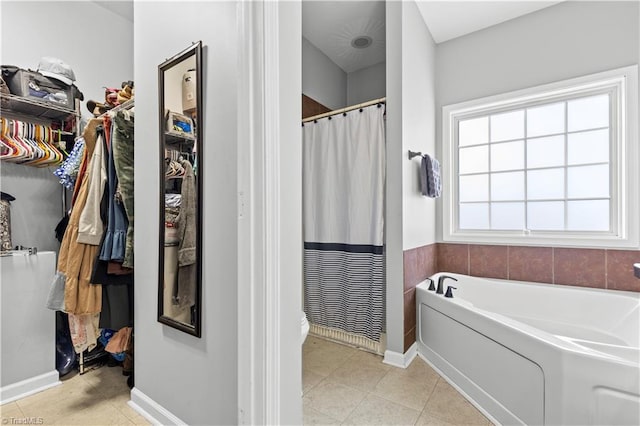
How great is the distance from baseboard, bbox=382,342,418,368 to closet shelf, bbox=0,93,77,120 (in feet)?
9.22

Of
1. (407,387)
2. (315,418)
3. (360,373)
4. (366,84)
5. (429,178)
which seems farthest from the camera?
(366,84)

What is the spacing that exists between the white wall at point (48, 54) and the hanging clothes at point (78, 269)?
761 millimetres

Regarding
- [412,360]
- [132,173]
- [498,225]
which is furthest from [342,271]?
[132,173]

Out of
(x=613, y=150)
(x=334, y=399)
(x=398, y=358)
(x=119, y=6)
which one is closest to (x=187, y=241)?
(x=334, y=399)

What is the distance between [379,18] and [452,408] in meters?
3.01

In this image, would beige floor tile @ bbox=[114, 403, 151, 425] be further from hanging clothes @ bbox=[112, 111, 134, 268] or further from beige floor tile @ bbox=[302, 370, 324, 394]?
beige floor tile @ bbox=[302, 370, 324, 394]

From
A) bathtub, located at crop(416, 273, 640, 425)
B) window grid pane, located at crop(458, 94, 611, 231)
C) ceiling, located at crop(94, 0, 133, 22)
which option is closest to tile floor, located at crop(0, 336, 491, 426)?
bathtub, located at crop(416, 273, 640, 425)

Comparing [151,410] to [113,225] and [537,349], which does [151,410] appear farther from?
[537,349]

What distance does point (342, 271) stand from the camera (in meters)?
2.58

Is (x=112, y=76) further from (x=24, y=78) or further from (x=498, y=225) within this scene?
(x=498, y=225)

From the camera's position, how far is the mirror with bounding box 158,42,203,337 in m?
1.24

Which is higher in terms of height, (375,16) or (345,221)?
(375,16)

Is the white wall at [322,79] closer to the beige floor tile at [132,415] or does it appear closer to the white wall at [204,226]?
the white wall at [204,226]

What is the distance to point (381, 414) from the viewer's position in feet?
5.25
